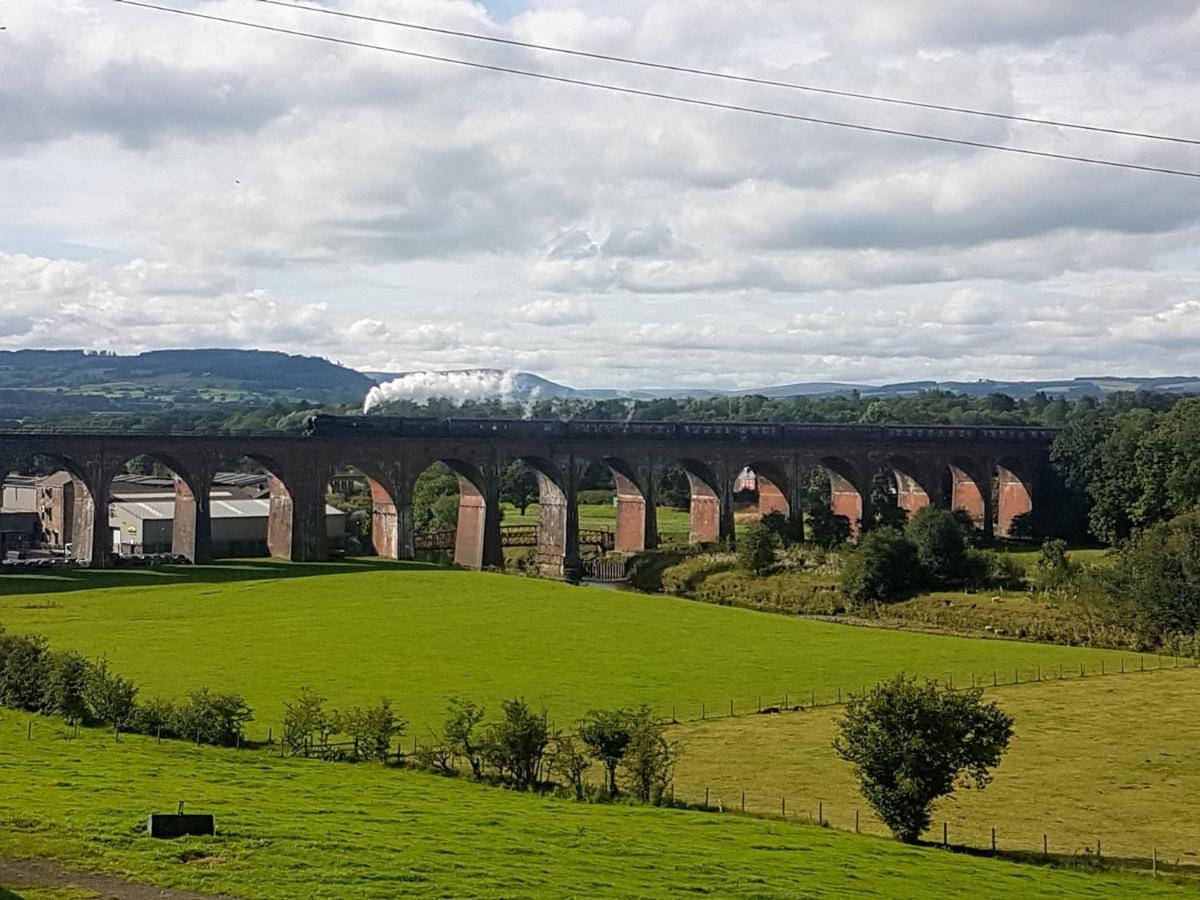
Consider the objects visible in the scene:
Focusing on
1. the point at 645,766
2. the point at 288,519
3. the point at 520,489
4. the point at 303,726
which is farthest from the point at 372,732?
the point at 520,489

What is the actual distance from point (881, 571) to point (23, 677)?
144 ft

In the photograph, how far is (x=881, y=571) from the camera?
6781cm

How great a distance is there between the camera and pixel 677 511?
385 feet

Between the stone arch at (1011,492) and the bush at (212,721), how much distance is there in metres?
77.8

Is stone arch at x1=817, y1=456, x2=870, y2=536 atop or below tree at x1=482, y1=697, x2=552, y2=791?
atop

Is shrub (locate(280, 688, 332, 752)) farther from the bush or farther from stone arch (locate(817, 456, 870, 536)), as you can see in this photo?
stone arch (locate(817, 456, 870, 536))

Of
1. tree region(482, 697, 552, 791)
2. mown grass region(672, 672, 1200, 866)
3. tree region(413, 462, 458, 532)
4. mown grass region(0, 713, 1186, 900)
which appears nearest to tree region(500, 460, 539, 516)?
tree region(413, 462, 458, 532)

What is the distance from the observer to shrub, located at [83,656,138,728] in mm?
32781

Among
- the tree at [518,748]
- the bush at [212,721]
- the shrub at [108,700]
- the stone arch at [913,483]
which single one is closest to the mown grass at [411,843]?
the tree at [518,748]

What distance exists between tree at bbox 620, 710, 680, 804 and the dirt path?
40.1 ft

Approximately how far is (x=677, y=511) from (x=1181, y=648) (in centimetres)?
6516

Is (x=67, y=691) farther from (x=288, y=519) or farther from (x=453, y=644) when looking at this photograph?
(x=288, y=519)

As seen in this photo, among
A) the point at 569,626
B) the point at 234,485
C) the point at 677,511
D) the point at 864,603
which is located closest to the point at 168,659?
the point at 569,626

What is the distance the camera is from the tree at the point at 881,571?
6781 cm
